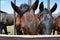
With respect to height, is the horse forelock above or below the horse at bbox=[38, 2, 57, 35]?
above

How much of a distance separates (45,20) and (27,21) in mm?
196

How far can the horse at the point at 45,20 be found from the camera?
1944 mm

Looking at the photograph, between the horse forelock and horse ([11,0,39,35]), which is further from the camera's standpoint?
the horse forelock

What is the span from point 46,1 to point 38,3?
227 millimetres

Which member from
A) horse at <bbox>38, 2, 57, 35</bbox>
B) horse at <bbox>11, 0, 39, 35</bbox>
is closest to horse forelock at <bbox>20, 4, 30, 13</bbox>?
horse at <bbox>11, 0, 39, 35</bbox>

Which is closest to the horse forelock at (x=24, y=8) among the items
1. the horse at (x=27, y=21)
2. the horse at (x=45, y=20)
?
the horse at (x=27, y=21)


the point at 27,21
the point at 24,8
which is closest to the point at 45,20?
the point at 27,21

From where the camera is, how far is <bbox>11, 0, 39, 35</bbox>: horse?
1894mm

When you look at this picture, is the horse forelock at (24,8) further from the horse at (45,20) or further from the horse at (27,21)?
the horse at (45,20)

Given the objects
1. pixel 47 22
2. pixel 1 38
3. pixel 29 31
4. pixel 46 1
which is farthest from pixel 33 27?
pixel 46 1

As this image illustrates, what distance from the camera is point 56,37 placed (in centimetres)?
174

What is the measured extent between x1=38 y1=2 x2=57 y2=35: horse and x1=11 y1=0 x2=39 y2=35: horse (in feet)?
0.21

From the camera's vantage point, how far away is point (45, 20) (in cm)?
203

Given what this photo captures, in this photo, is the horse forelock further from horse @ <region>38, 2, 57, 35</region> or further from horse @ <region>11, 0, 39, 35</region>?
horse @ <region>38, 2, 57, 35</region>
